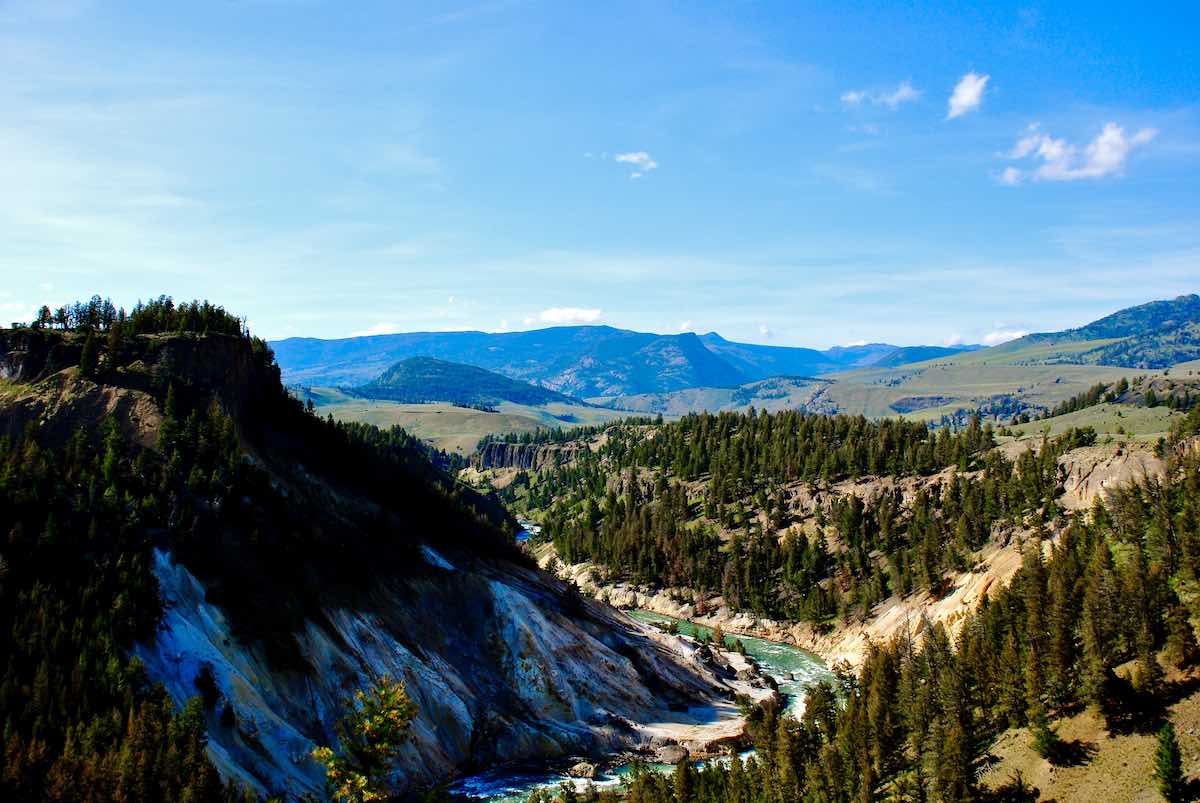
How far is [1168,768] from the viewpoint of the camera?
169 feet

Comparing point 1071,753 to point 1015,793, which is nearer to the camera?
point 1015,793

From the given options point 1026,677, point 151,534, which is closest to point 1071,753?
point 1026,677

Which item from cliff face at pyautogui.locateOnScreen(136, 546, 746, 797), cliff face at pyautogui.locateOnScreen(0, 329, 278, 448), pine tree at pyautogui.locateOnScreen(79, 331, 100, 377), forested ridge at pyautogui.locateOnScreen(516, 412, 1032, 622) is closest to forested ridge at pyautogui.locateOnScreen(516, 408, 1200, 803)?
forested ridge at pyautogui.locateOnScreen(516, 412, 1032, 622)

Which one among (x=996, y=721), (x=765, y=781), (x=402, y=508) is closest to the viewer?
(x=765, y=781)

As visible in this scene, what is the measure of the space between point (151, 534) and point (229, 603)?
8366mm

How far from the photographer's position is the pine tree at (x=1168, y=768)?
169 ft

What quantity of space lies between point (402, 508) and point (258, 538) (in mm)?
32561

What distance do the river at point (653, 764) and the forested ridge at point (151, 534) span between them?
64.7ft

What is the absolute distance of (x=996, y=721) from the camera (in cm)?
7038

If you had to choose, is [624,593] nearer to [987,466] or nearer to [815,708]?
[987,466]

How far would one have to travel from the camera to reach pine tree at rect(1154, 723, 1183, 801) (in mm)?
51438

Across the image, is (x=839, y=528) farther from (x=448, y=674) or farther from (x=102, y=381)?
(x=102, y=381)

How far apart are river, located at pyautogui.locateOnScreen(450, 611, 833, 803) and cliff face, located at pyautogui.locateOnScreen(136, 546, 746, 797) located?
2373 millimetres

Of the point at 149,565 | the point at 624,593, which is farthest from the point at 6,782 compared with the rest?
the point at 624,593
